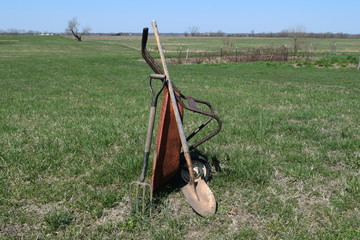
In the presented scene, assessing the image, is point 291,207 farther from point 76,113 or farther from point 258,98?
point 258,98

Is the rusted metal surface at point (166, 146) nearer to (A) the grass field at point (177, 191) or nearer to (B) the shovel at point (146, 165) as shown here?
(B) the shovel at point (146, 165)

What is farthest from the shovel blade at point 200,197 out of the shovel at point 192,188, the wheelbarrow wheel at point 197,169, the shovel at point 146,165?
the shovel at point 146,165

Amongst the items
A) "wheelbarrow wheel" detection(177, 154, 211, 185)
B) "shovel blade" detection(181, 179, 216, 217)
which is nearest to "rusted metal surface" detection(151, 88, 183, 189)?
"shovel blade" detection(181, 179, 216, 217)

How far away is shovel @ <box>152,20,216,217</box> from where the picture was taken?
3787mm

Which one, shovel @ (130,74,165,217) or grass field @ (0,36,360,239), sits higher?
shovel @ (130,74,165,217)

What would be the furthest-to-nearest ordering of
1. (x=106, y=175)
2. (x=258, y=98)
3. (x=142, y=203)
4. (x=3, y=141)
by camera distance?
(x=258, y=98) < (x=3, y=141) < (x=106, y=175) < (x=142, y=203)

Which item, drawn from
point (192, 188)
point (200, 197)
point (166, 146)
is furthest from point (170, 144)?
point (200, 197)

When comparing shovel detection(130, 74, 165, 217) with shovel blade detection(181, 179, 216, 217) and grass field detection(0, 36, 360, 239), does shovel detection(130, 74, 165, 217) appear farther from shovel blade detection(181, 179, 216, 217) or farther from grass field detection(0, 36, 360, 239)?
shovel blade detection(181, 179, 216, 217)

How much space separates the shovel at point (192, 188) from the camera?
3.79 m

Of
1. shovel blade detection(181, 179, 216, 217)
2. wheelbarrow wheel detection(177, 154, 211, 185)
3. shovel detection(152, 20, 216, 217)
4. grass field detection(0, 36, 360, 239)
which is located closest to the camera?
grass field detection(0, 36, 360, 239)

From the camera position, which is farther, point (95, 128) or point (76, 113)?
point (76, 113)

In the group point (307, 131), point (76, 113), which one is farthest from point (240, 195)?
point (76, 113)

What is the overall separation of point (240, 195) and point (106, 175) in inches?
69.7

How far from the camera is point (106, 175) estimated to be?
479 centimetres
